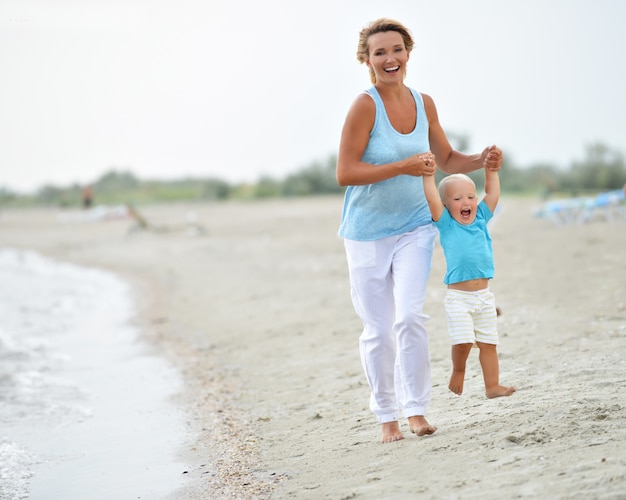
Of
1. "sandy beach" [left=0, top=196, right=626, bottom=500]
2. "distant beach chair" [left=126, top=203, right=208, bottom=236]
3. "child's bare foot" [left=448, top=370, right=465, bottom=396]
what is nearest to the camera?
"sandy beach" [left=0, top=196, right=626, bottom=500]

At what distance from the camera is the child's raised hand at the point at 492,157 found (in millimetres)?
4805

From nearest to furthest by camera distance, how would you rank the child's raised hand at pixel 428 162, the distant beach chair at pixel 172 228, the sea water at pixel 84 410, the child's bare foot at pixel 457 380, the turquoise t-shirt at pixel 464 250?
the child's raised hand at pixel 428 162 → the turquoise t-shirt at pixel 464 250 → the child's bare foot at pixel 457 380 → the sea water at pixel 84 410 → the distant beach chair at pixel 172 228

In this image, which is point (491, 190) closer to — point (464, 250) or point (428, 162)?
point (464, 250)

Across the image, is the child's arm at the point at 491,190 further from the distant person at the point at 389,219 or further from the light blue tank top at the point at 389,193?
the light blue tank top at the point at 389,193

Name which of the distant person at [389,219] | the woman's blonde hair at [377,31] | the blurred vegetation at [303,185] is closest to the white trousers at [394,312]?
the distant person at [389,219]

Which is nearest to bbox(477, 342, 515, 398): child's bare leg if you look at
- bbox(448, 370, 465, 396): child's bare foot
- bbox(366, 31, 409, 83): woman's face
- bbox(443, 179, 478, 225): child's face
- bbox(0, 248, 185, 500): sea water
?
bbox(448, 370, 465, 396): child's bare foot

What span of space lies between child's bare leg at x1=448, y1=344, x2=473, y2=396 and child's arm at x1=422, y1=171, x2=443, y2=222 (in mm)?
681

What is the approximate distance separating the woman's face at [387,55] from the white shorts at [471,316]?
1.15m

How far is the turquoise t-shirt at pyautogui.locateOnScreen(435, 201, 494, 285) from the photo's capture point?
189 inches

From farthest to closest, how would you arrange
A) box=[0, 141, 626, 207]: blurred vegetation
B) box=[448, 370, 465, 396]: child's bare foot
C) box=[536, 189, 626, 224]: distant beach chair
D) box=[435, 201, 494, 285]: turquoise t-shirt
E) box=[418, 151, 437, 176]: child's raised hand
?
1. box=[0, 141, 626, 207]: blurred vegetation
2. box=[536, 189, 626, 224]: distant beach chair
3. box=[448, 370, 465, 396]: child's bare foot
4. box=[435, 201, 494, 285]: turquoise t-shirt
5. box=[418, 151, 437, 176]: child's raised hand

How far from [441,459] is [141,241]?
837 inches

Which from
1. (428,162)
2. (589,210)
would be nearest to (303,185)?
(589,210)

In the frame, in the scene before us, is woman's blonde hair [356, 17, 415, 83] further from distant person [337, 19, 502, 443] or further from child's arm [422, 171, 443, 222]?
child's arm [422, 171, 443, 222]

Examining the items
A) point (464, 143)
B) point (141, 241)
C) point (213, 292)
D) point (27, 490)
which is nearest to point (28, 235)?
point (141, 241)
